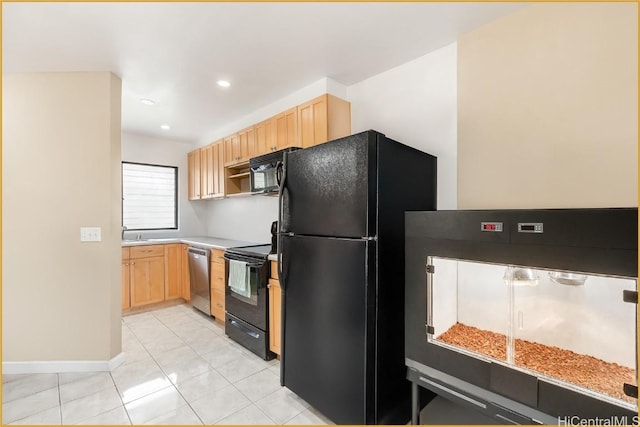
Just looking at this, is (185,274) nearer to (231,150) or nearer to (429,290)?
(231,150)

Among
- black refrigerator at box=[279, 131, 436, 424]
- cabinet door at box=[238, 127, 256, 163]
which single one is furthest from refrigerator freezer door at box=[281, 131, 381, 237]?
cabinet door at box=[238, 127, 256, 163]

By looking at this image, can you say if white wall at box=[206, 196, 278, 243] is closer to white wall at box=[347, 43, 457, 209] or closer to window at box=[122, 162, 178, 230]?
window at box=[122, 162, 178, 230]

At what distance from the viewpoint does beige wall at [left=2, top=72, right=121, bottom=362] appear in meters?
2.44

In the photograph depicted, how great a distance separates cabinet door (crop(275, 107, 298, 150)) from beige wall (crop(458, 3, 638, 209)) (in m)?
1.50

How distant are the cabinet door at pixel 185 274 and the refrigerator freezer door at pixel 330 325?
2.61 metres

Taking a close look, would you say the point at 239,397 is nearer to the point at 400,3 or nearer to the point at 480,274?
the point at 480,274

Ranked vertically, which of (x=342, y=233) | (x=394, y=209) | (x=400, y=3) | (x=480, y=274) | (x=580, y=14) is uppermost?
(x=400, y=3)

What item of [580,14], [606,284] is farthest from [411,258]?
[580,14]

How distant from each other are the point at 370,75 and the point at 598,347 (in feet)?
7.88

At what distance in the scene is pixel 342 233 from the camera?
1.76 m

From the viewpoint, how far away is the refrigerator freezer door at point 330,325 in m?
1.63

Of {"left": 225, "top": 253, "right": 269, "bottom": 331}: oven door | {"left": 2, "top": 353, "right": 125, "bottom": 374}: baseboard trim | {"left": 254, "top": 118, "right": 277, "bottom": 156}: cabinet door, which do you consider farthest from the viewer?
{"left": 254, "top": 118, "right": 277, "bottom": 156}: cabinet door

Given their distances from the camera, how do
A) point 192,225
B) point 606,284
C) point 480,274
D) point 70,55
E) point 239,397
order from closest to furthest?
point 606,284, point 480,274, point 239,397, point 70,55, point 192,225

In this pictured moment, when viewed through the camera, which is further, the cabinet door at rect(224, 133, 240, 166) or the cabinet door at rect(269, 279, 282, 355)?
the cabinet door at rect(224, 133, 240, 166)
